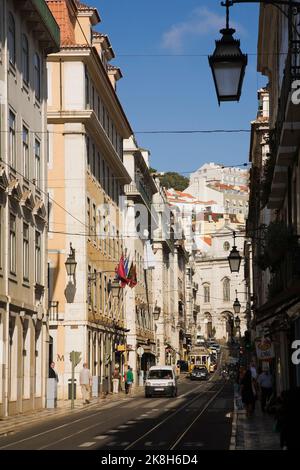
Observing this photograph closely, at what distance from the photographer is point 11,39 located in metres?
34.9

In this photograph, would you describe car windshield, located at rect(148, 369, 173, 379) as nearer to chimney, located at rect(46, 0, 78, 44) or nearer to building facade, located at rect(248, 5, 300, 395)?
building facade, located at rect(248, 5, 300, 395)

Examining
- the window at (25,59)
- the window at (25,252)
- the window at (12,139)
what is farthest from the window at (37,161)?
the window at (12,139)

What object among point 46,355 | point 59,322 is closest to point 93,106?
point 59,322

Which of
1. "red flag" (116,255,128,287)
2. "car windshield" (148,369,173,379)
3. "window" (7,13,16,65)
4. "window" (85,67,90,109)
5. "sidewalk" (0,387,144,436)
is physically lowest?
"sidewalk" (0,387,144,436)

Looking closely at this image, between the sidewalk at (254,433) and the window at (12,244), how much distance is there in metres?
9.18

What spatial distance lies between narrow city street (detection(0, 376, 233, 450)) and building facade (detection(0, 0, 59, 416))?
8.09 feet

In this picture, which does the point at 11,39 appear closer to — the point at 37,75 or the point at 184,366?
the point at 37,75

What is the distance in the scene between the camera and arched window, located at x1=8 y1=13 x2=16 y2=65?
34.6 metres

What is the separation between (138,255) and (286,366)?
49.1m

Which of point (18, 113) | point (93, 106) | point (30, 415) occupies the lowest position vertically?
point (30, 415)

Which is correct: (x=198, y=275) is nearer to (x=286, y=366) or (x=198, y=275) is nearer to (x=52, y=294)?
(x=52, y=294)

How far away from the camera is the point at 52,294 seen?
2030 inches

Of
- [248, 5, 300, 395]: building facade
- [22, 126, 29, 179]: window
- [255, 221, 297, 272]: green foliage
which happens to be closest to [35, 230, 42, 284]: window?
[22, 126, 29, 179]: window

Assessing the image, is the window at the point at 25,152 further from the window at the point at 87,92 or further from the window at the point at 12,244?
the window at the point at 87,92
